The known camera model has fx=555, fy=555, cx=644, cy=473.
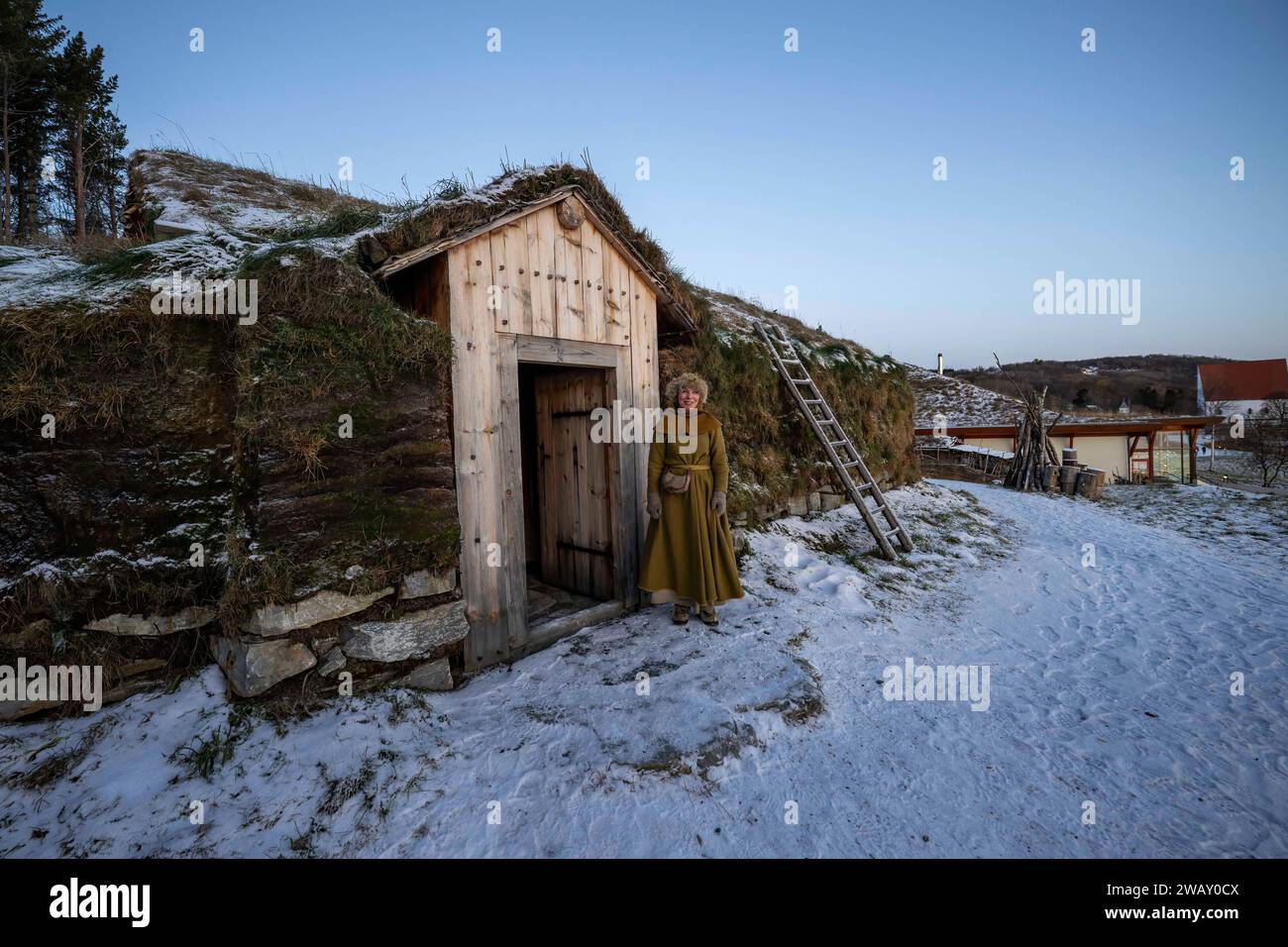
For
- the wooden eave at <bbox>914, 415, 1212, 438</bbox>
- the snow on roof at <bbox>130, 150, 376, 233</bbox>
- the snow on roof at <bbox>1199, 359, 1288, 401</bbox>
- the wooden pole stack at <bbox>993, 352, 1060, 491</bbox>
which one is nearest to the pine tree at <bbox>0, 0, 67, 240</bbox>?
the snow on roof at <bbox>130, 150, 376, 233</bbox>

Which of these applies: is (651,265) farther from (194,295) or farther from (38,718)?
(38,718)

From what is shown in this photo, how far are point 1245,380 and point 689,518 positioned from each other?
234 feet

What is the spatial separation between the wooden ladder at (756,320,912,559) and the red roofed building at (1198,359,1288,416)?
58.3m

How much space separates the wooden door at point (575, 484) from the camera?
5.32 meters

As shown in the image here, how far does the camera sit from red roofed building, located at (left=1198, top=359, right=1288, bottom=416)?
159ft

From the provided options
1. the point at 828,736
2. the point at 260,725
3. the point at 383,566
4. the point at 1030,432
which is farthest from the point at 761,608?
the point at 1030,432

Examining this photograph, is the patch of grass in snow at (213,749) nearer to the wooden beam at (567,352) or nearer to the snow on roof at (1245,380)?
the wooden beam at (567,352)

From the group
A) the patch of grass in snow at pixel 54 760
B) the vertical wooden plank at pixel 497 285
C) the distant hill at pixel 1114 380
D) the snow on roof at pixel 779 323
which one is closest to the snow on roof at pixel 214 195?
the vertical wooden plank at pixel 497 285

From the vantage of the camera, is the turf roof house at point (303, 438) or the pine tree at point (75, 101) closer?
the turf roof house at point (303, 438)

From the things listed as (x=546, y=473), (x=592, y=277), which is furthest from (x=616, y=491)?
(x=592, y=277)

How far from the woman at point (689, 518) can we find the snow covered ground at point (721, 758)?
1.03 ft

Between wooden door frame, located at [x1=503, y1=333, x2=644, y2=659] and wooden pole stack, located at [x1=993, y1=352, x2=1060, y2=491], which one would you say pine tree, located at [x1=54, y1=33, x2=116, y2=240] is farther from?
wooden pole stack, located at [x1=993, y1=352, x2=1060, y2=491]

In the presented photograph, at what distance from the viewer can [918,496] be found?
10844 millimetres

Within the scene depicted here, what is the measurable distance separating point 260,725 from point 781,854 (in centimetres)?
274
